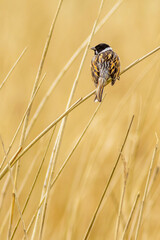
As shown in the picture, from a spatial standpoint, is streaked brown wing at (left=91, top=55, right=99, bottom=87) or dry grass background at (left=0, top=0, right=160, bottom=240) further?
dry grass background at (left=0, top=0, right=160, bottom=240)

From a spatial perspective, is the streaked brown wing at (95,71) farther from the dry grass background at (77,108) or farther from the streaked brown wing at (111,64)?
the dry grass background at (77,108)

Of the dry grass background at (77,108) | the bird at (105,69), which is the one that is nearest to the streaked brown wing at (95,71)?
the bird at (105,69)

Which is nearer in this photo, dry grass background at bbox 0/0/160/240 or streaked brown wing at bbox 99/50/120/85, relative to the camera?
streaked brown wing at bbox 99/50/120/85

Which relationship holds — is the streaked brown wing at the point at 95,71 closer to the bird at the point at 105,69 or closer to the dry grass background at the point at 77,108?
the bird at the point at 105,69

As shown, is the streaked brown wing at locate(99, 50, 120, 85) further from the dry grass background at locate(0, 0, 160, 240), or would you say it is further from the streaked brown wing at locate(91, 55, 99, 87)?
the dry grass background at locate(0, 0, 160, 240)

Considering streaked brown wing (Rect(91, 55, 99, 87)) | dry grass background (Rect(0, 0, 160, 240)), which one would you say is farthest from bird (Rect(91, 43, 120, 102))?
dry grass background (Rect(0, 0, 160, 240))

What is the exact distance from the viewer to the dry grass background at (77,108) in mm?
2771

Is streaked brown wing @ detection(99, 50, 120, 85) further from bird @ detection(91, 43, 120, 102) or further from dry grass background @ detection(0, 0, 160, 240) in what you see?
dry grass background @ detection(0, 0, 160, 240)

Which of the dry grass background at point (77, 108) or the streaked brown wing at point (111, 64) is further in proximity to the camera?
the dry grass background at point (77, 108)

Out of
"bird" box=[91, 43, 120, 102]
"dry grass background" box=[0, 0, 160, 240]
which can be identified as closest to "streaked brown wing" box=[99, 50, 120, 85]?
"bird" box=[91, 43, 120, 102]

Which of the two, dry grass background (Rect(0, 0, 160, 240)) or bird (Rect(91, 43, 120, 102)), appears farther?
dry grass background (Rect(0, 0, 160, 240))

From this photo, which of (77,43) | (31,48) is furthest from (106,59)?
(77,43)

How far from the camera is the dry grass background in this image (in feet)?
9.09

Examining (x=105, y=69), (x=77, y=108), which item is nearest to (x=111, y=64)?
(x=105, y=69)
